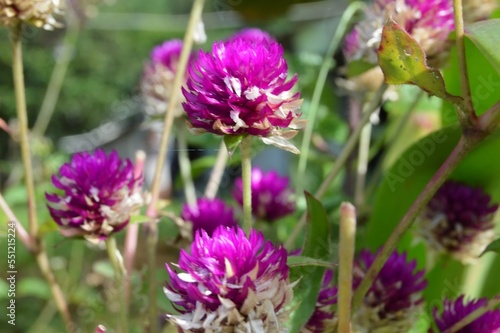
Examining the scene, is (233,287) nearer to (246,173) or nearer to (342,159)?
(246,173)

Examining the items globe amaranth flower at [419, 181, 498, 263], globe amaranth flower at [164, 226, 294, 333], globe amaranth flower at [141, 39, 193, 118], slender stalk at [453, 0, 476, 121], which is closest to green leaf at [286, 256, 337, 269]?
globe amaranth flower at [164, 226, 294, 333]

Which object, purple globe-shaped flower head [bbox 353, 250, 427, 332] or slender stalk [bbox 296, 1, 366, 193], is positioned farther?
slender stalk [bbox 296, 1, 366, 193]

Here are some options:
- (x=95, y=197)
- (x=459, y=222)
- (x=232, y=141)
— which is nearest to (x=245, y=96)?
(x=232, y=141)

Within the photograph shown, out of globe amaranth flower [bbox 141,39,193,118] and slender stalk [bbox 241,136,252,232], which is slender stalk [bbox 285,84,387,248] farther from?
globe amaranth flower [bbox 141,39,193,118]

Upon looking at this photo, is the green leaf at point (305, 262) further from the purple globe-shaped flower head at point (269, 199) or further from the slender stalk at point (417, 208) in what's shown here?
the purple globe-shaped flower head at point (269, 199)

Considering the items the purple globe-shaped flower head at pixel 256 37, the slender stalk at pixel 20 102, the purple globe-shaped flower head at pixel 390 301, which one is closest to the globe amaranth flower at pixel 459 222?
the purple globe-shaped flower head at pixel 390 301

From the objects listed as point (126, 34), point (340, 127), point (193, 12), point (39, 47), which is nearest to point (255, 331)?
point (193, 12)

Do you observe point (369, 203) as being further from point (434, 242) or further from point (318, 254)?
point (318, 254)
